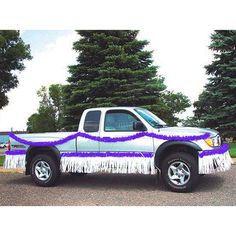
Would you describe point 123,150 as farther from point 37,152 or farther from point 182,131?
point 37,152

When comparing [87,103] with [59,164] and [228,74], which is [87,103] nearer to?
[59,164]

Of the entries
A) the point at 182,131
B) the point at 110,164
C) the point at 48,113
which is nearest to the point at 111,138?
the point at 110,164

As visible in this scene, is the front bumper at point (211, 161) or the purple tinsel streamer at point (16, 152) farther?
the purple tinsel streamer at point (16, 152)

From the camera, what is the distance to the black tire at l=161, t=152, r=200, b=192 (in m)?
6.85

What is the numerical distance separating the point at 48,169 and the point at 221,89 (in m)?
10.2

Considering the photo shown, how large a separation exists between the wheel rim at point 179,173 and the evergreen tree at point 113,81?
317 centimetres

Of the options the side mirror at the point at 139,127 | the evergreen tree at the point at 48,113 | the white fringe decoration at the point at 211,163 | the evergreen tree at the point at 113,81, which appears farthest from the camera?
the evergreen tree at the point at 113,81

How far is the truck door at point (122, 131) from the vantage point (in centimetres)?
735

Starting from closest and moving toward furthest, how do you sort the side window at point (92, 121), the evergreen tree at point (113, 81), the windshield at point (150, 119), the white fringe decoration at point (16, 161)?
1. the windshield at point (150, 119)
2. the side window at point (92, 121)
3. the white fringe decoration at point (16, 161)
4. the evergreen tree at point (113, 81)

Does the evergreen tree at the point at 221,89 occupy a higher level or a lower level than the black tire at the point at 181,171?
higher

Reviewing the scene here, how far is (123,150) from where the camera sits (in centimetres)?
748

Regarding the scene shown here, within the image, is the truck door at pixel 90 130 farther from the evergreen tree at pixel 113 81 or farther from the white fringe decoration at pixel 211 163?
the white fringe decoration at pixel 211 163

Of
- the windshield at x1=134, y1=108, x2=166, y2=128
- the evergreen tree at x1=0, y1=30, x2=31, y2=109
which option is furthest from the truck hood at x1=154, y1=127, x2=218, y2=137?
the evergreen tree at x1=0, y1=30, x2=31, y2=109

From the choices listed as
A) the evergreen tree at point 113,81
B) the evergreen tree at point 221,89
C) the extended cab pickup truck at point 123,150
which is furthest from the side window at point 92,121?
the evergreen tree at point 221,89
